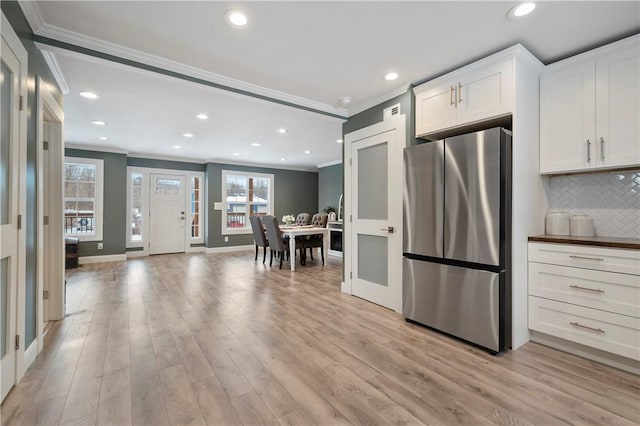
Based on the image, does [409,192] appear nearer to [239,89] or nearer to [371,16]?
[371,16]

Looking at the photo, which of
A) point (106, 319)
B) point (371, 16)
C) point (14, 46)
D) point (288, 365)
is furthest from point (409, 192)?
point (106, 319)

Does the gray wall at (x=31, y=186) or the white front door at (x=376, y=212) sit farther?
the white front door at (x=376, y=212)

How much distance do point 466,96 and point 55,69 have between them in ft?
12.3

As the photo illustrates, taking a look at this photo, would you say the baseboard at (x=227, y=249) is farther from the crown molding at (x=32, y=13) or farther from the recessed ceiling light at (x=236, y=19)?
the recessed ceiling light at (x=236, y=19)

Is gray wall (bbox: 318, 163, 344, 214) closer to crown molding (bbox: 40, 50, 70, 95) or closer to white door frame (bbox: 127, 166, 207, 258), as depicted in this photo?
white door frame (bbox: 127, 166, 207, 258)

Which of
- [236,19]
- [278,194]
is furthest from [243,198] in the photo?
[236,19]

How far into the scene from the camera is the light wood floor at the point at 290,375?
61.6 inches

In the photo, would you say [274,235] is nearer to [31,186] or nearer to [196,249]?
[196,249]

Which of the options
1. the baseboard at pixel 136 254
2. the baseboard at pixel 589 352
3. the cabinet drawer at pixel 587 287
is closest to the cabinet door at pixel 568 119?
the cabinet drawer at pixel 587 287

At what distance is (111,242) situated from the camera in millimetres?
6363

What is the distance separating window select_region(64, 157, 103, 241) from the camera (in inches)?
239

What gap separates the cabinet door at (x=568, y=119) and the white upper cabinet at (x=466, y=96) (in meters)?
0.52

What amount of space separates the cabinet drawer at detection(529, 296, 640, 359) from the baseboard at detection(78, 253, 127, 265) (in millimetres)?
7403

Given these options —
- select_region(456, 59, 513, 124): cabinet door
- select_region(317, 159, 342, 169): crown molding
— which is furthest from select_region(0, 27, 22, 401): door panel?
select_region(317, 159, 342, 169): crown molding
